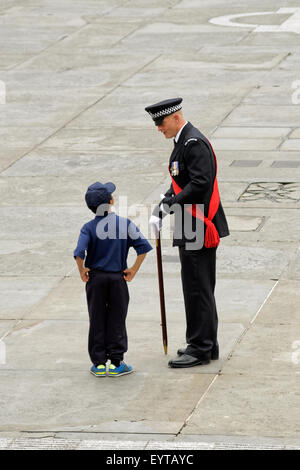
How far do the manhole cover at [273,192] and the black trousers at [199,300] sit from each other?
4973mm

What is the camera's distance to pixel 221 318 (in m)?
9.99

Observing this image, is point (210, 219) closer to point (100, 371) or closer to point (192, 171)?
point (192, 171)

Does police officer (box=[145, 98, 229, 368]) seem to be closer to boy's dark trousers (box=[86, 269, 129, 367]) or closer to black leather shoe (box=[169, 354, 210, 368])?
black leather shoe (box=[169, 354, 210, 368])

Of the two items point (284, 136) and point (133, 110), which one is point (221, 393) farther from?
point (133, 110)

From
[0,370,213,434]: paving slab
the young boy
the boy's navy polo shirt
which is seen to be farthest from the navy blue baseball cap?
[0,370,213,434]: paving slab

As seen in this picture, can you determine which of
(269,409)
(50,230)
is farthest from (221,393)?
(50,230)

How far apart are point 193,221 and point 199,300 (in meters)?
0.66

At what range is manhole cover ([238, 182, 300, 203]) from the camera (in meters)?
13.9

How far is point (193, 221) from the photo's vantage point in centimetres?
893

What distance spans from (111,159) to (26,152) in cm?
147

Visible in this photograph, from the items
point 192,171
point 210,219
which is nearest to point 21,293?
point 210,219

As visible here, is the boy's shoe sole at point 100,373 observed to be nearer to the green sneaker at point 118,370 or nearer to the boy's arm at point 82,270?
the green sneaker at point 118,370

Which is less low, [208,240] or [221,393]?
[208,240]
